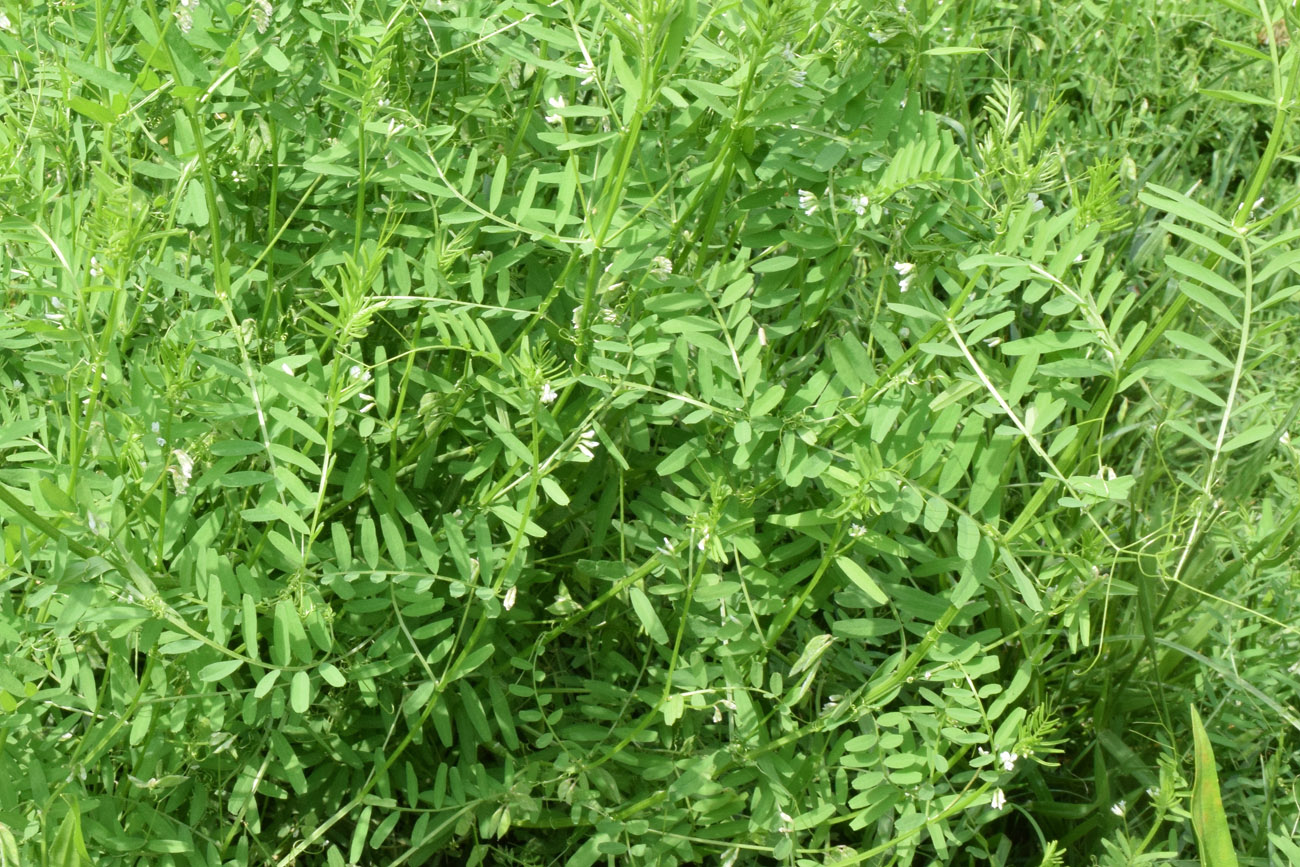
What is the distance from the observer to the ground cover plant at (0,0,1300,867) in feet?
4.98

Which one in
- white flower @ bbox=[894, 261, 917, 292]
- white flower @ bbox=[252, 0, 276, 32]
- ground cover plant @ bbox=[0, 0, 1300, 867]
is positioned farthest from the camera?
white flower @ bbox=[894, 261, 917, 292]

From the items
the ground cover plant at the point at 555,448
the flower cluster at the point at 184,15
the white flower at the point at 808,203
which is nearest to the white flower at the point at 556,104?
the ground cover plant at the point at 555,448

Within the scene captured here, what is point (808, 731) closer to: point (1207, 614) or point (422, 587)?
point (422, 587)

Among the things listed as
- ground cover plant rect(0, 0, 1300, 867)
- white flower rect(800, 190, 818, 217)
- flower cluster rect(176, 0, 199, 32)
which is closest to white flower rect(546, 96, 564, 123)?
ground cover plant rect(0, 0, 1300, 867)

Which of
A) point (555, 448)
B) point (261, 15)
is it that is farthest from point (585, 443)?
point (261, 15)

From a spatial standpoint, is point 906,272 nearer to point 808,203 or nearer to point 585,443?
point 808,203

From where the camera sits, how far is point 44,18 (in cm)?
187

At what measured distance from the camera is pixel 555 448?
1737 mm

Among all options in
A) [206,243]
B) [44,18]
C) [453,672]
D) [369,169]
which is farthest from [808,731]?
[44,18]

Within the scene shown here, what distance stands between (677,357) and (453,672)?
532mm

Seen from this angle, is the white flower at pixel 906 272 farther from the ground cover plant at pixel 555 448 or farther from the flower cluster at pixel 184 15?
the flower cluster at pixel 184 15

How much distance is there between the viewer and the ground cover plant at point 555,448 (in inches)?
59.8

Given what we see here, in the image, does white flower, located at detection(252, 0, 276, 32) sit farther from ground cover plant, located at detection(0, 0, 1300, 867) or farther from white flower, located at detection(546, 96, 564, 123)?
white flower, located at detection(546, 96, 564, 123)

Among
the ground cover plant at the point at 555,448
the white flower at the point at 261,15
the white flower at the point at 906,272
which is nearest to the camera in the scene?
the ground cover plant at the point at 555,448
